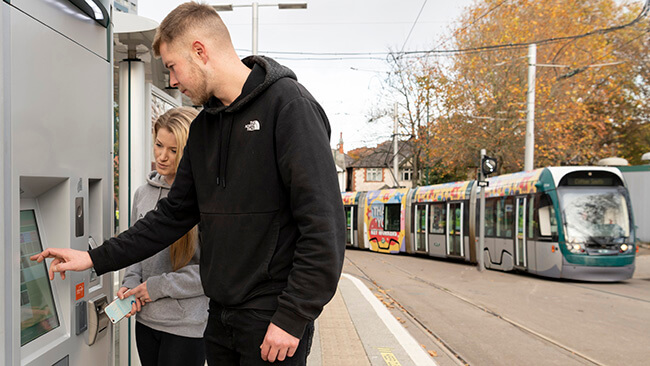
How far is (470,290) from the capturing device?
36.9 ft

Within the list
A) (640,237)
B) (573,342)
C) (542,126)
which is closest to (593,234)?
(573,342)

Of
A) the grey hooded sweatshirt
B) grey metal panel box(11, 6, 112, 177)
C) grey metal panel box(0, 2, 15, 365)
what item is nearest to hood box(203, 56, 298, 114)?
grey metal panel box(11, 6, 112, 177)

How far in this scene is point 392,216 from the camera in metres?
20.7

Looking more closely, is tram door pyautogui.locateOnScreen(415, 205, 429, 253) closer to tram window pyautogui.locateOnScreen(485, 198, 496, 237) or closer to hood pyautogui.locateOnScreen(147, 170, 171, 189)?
tram window pyautogui.locateOnScreen(485, 198, 496, 237)

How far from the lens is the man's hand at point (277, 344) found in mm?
1665

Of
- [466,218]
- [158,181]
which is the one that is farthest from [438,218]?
[158,181]

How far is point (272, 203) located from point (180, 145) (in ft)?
3.69

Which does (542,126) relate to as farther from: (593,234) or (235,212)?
(235,212)

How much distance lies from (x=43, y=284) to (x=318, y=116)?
1.15 m

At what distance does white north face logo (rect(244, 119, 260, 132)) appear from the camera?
70.5 inches

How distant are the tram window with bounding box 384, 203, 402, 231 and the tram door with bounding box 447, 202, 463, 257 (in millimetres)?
2977

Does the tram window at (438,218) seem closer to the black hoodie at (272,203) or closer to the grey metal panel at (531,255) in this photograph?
the grey metal panel at (531,255)

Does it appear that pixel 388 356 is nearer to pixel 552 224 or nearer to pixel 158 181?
pixel 158 181

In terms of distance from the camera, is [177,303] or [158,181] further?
[158,181]
